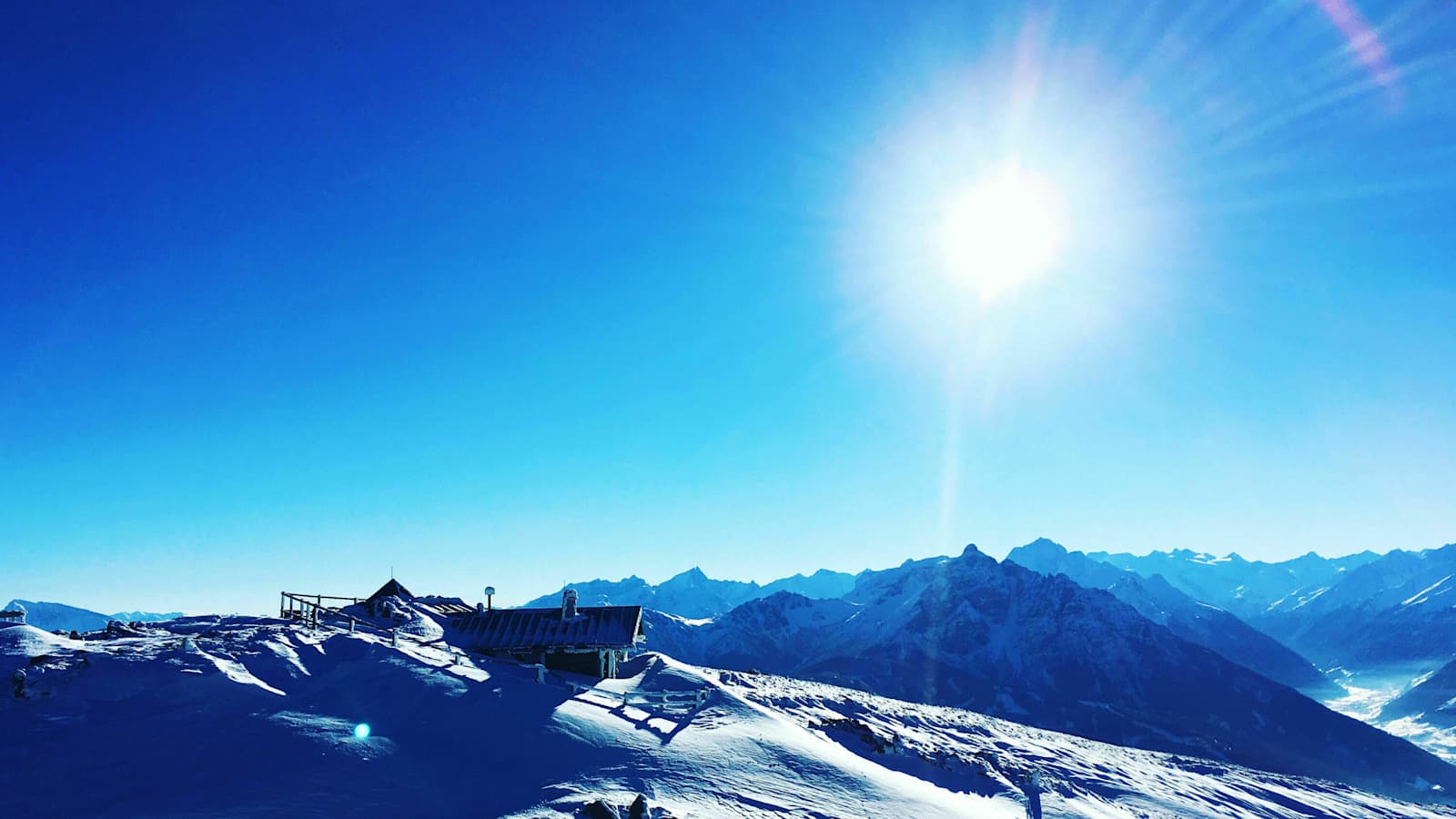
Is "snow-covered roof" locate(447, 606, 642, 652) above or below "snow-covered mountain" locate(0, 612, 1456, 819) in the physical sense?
above

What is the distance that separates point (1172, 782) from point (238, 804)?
5967cm

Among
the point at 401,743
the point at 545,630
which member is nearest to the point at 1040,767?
the point at 545,630

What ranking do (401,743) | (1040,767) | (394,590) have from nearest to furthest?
(401,743) → (1040,767) → (394,590)

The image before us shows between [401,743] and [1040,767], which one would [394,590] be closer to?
[401,743]

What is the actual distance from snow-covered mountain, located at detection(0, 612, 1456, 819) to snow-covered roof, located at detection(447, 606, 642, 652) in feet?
14.8

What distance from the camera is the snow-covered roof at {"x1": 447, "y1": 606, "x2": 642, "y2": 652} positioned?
40781 millimetres

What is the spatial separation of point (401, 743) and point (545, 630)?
67.3ft

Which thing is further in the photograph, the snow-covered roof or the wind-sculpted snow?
the snow-covered roof

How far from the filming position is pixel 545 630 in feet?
138

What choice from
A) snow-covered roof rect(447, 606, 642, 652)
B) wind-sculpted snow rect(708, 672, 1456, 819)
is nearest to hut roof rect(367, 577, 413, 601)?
snow-covered roof rect(447, 606, 642, 652)

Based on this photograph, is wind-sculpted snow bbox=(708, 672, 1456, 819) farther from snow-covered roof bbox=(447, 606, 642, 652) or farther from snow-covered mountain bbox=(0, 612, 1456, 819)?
snow-covered roof bbox=(447, 606, 642, 652)

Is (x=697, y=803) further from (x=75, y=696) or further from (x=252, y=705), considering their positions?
(x=75, y=696)

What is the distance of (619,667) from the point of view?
42.3 meters

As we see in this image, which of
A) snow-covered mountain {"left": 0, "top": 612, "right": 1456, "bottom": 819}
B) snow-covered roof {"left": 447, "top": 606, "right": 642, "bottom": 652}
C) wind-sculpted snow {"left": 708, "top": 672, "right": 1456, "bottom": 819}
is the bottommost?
wind-sculpted snow {"left": 708, "top": 672, "right": 1456, "bottom": 819}
